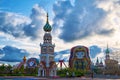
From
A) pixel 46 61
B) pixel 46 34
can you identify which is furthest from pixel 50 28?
pixel 46 61

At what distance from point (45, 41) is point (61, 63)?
26.2m

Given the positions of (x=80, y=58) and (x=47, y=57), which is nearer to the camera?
(x=47, y=57)

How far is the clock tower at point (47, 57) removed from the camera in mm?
86025

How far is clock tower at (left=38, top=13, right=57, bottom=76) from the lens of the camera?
3387 inches

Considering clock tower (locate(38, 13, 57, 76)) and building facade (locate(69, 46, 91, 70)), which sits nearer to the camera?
clock tower (locate(38, 13, 57, 76))

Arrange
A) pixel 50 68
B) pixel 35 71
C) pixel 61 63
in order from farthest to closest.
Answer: pixel 61 63 → pixel 35 71 → pixel 50 68

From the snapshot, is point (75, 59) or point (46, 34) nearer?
point (46, 34)

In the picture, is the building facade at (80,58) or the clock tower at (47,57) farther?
the building facade at (80,58)

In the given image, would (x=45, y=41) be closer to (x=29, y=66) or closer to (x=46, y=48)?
(x=46, y=48)

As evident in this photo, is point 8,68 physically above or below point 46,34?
below

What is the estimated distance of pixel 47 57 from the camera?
8650cm

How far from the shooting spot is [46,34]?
291 ft

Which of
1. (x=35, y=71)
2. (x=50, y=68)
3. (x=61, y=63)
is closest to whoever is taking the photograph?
A: (x=50, y=68)

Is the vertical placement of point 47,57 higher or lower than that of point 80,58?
lower
